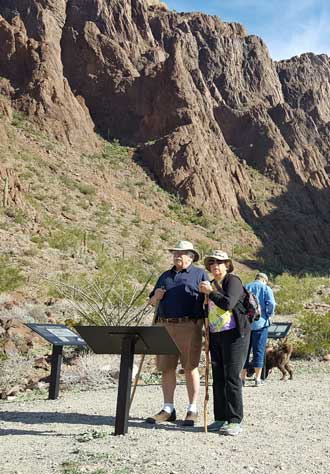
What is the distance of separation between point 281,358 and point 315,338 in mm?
3623

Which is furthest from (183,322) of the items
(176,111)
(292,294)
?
(176,111)

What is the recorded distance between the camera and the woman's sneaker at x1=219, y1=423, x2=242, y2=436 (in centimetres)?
609

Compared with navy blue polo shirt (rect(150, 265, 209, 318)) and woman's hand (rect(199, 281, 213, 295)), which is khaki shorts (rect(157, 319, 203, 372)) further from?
woman's hand (rect(199, 281, 213, 295))

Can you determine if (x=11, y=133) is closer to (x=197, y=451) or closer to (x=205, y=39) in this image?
(x=197, y=451)

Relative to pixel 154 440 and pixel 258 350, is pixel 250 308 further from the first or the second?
pixel 258 350

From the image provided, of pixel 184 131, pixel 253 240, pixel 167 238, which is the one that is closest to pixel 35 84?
pixel 184 131

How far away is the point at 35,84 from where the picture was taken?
48594 mm

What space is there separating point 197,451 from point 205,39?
282 ft

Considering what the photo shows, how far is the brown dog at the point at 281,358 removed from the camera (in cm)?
1062

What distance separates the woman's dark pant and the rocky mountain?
42.9 m

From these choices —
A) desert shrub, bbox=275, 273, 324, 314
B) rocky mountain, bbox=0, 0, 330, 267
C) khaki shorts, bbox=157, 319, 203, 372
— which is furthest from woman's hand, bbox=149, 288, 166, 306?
rocky mountain, bbox=0, 0, 330, 267

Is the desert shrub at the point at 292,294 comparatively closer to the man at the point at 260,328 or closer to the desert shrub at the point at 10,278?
the desert shrub at the point at 10,278

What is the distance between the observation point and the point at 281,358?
10.7m

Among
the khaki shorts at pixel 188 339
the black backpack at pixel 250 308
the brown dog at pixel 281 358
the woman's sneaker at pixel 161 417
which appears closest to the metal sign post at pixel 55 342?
the woman's sneaker at pixel 161 417
